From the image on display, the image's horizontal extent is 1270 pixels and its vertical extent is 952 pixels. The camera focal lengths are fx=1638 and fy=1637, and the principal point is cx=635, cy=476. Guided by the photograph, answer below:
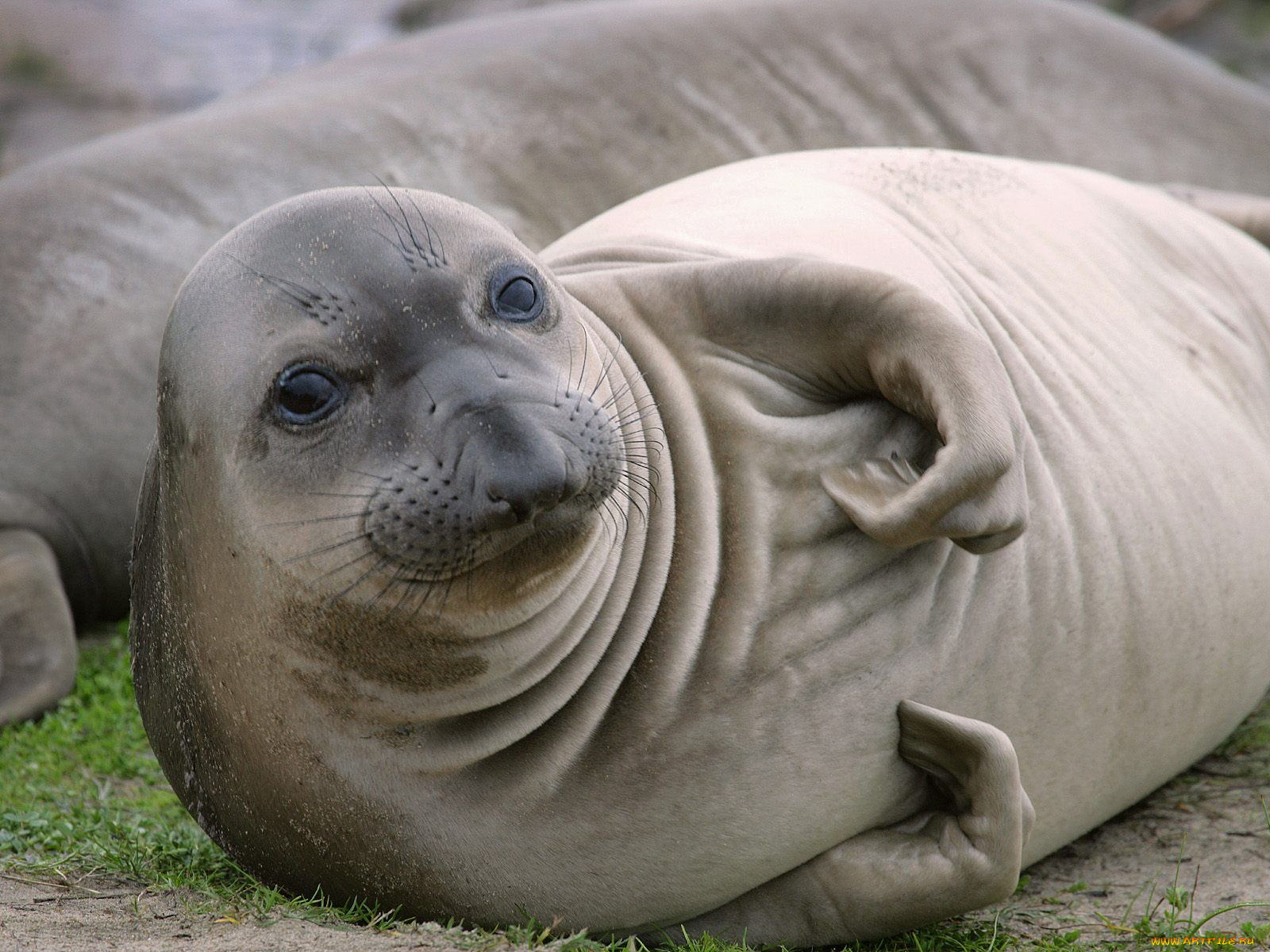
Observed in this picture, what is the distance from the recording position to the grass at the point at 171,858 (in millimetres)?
2924

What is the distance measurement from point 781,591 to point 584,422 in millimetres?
583

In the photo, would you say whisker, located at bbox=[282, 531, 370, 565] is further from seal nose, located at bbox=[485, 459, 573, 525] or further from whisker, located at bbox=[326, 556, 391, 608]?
seal nose, located at bbox=[485, 459, 573, 525]

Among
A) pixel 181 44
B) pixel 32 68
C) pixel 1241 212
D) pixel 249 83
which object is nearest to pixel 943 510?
pixel 1241 212

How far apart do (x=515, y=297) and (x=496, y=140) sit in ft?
9.70

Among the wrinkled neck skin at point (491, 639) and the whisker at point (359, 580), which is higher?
the whisker at point (359, 580)

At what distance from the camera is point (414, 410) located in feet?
8.67

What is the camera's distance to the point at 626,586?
9.92 feet

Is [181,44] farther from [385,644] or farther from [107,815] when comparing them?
[385,644]

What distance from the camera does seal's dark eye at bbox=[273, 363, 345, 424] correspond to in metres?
2.71

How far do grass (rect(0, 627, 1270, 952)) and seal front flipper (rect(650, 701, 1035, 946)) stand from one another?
9cm

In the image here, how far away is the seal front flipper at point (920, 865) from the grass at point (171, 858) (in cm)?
9

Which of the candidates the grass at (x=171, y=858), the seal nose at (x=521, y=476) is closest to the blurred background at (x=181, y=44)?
the grass at (x=171, y=858)

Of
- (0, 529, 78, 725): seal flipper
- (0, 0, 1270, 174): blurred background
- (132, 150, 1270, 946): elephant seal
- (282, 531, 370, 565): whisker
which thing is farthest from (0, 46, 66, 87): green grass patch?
(282, 531, 370, 565): whisker

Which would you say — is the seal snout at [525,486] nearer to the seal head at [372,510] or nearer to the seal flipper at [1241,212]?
the seal head at [372,510]
